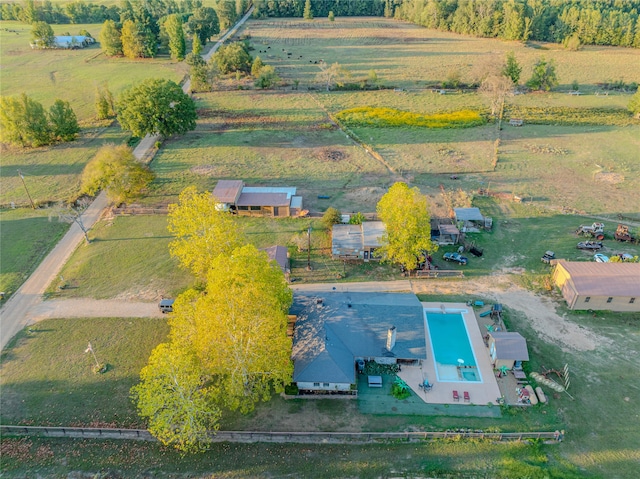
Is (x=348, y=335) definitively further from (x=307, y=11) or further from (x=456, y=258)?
(x=307, y=11)

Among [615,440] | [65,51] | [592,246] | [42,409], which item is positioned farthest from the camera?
[65,51]

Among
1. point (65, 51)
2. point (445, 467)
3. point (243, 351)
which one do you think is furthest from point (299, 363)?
point (65, 51)

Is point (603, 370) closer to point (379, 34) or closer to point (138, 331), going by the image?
point (138, 331)

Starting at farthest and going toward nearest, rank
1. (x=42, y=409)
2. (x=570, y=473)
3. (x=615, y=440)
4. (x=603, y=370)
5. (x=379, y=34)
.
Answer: (x=379, y=34), (x=603, y=370), (x=42, y=409), (x=615, y=440), (x=570, y=473)

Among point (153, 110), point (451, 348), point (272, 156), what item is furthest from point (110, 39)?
point (451, 348)

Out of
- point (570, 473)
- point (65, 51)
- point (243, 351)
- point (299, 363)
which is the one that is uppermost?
point (65, 51)

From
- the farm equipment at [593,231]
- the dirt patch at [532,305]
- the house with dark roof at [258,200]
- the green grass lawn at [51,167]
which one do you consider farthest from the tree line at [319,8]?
the dirt patch at [532,305]

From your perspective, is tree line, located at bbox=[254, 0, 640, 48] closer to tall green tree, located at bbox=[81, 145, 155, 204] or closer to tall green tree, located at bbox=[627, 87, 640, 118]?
tall green tree, located at bbox=[627, 87, 640, 118]
